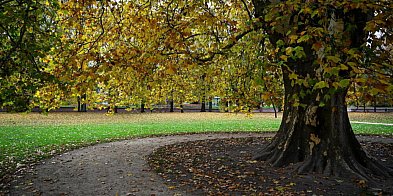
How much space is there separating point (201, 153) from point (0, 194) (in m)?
5.83

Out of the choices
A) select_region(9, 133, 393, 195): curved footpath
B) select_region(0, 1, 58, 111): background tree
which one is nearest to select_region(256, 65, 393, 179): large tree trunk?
select_region(9, 133, 393, 195): curved footpath

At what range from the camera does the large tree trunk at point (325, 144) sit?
7312 millimetres

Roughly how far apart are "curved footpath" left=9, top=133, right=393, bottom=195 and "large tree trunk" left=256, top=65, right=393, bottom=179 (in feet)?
11.1

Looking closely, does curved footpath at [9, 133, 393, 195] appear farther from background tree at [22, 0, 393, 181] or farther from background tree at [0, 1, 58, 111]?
background tree at [22, 0, 393, 181]

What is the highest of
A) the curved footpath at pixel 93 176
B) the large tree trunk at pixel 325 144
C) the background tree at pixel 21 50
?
the background tree at pixel 21 50

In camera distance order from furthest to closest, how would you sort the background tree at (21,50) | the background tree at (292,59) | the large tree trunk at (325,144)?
the large tree trunk at (325,144) → the background tree at (21,50) → the background tree at (292,59)

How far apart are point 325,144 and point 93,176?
552 centimetres

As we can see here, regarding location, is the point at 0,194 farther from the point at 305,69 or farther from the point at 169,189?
the point at 305,69

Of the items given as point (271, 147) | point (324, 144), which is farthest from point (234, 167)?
point (324, 144)

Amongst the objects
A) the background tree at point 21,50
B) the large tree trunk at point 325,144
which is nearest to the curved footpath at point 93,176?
the background tree at point 21,50

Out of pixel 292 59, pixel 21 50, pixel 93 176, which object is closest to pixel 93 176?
pixel 93 176

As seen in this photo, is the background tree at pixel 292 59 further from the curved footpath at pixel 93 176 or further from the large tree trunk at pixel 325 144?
the curved footpath at pixel 93 176

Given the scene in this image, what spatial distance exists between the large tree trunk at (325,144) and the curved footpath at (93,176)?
11.1ft

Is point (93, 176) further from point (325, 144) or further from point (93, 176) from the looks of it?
point (325, 144)
